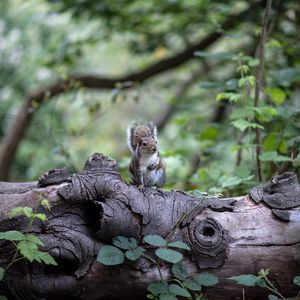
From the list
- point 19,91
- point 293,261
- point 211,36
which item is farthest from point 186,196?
point 19,91

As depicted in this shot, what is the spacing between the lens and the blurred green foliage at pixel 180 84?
3111mm

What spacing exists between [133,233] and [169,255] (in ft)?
0.70

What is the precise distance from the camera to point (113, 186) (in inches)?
82.0

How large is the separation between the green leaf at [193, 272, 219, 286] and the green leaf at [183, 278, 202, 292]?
13 millimetres

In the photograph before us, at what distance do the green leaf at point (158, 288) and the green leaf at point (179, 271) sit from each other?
0.23 feet

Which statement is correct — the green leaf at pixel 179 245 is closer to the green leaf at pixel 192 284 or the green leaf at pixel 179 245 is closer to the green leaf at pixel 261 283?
the green leaf at pixel 192 284

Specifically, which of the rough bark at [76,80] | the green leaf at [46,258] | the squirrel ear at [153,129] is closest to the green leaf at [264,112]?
the squirrel ear at [153,129]

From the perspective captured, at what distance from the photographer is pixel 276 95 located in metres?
3.31

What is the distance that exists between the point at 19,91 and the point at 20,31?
2.38ft

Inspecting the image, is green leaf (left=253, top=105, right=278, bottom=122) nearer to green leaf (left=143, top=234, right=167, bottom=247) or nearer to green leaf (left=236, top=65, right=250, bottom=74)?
green leaf (left=236, top=65, right=250, bottom=74)

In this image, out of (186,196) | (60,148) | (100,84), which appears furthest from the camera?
(100,84)

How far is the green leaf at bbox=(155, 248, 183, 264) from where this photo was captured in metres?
1.88

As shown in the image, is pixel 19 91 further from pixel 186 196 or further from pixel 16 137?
pixel 186 196

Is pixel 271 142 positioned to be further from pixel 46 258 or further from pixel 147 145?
pixel 46 258
